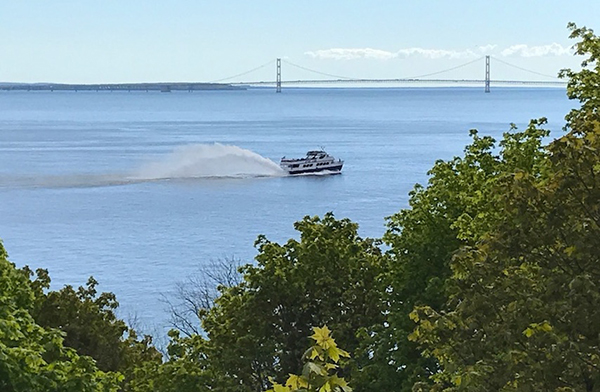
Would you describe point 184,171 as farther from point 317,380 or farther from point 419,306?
point 317,380

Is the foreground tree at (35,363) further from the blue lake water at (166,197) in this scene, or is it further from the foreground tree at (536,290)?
the blue lake water at (166,197)

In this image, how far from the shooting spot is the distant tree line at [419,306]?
31.4ft

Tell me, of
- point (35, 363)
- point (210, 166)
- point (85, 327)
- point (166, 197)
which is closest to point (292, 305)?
point (85, 327)

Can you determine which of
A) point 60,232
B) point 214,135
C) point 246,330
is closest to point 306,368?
point 246,330

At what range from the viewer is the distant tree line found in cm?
957

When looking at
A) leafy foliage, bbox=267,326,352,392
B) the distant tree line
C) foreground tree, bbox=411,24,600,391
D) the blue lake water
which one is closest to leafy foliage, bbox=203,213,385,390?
the distant tree line

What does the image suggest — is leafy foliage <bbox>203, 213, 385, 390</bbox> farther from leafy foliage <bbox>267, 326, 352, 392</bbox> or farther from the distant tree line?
leafy foliage <bbox>267, 326, 352, 392</bbox>

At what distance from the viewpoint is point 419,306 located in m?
12.8

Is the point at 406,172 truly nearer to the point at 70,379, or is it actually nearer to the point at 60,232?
the point at 60,232

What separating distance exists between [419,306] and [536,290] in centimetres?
282

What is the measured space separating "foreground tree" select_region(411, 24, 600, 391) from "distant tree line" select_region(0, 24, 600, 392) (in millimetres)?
18

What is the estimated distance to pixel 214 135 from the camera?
165 meters

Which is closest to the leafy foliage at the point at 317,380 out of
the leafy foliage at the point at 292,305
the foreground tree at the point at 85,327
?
the leafy foliage at the point at 292,305

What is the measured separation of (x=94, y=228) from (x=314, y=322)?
52.0 m
